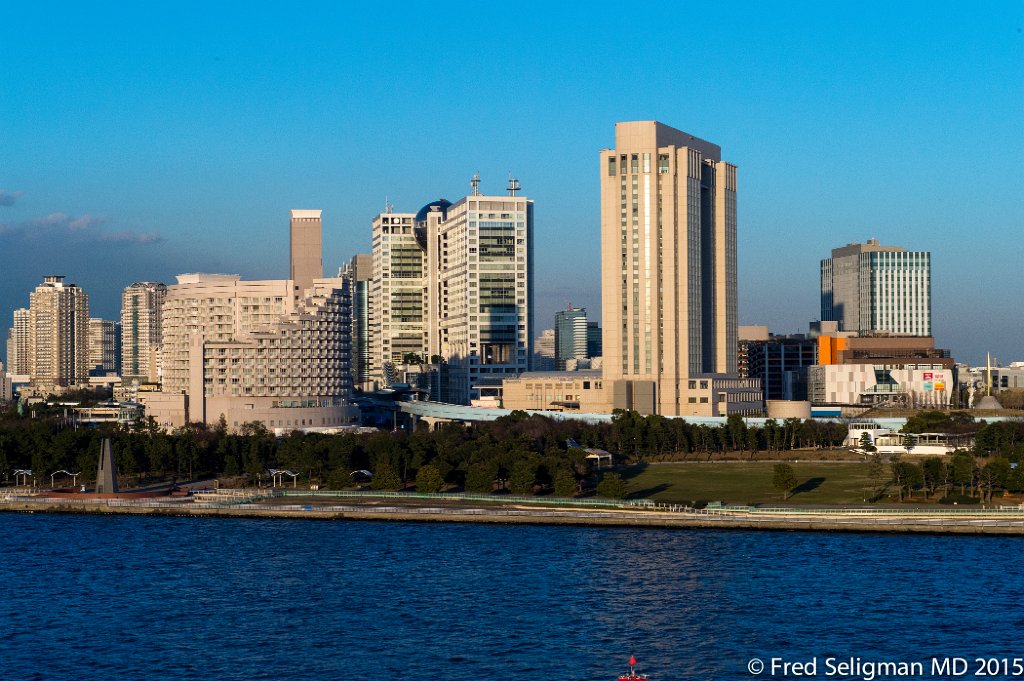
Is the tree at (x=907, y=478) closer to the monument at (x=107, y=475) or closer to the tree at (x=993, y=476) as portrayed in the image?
the tree at (x=993, y=476)

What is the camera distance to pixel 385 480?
141 meters

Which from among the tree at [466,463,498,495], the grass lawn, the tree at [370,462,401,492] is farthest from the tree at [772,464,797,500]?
the tree at [370,462,401,492]

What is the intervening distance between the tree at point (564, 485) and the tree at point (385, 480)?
17.4 metres

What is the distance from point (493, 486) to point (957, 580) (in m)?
58.6

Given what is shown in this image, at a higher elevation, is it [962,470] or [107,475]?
[962,470]

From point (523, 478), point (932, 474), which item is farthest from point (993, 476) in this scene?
point (523, 478)

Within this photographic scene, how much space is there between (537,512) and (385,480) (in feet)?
78.5

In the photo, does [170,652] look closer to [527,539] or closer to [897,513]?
[527,539]

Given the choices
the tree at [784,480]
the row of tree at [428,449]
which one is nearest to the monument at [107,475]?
the row of tree at [428,449]

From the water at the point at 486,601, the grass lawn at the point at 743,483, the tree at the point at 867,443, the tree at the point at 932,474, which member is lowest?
the water at the point at 486,601

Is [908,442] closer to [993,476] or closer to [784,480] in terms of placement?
[993,476]

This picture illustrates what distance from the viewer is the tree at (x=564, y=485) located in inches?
5330

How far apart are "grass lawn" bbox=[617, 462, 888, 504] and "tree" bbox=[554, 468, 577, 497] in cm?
745

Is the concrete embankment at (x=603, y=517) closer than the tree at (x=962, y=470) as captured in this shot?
Yes
